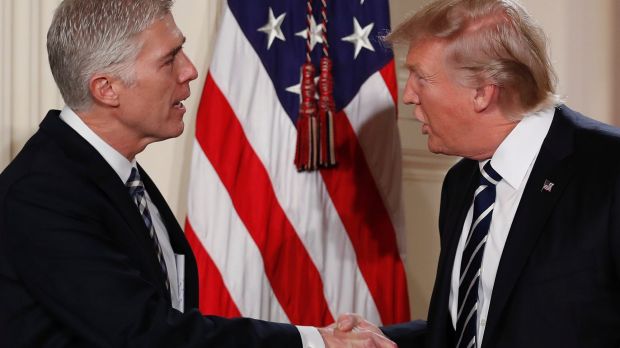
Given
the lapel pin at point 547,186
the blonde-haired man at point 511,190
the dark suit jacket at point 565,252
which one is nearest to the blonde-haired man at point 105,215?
the blonde-haired man at point 511,190

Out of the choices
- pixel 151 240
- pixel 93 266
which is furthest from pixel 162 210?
pixel 93 266

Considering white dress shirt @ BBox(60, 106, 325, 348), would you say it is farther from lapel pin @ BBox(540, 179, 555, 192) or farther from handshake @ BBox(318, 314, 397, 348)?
lapel pin @ BBox(540, 179, 555, 192)

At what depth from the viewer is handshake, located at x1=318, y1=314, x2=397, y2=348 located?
2438mm

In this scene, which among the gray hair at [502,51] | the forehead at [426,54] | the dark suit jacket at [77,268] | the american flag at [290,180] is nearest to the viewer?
the dark suit jacket at [77,268]

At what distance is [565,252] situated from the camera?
2088 millimetres

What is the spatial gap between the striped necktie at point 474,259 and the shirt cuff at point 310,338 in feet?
1.11

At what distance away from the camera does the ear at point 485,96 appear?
90.7 inches

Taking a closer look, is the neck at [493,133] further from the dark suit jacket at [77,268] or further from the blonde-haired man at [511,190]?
the dark suit jacket at [77,268]

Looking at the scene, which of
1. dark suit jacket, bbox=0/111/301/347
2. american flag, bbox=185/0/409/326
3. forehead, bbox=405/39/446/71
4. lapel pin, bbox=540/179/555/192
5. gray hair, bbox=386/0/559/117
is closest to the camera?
dark suit jacket, bbox=0/111/301/347

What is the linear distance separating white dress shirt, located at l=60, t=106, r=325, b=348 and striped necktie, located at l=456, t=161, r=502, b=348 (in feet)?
1.15

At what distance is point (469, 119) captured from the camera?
2361mm

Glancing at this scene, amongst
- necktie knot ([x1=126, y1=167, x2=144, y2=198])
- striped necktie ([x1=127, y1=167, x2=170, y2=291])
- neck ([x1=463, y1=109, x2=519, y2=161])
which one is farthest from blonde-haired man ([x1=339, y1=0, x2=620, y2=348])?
necktie knot ([x1=126, y1=167, x2=144, y2=198])

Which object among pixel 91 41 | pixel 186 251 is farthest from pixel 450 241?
pixel 91 41

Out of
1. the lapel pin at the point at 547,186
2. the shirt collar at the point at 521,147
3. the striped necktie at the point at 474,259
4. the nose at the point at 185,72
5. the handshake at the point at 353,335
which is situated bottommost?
the handshake at the point at 353,335
